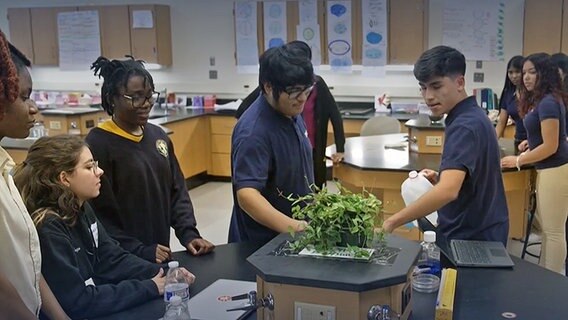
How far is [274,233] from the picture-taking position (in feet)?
6.79

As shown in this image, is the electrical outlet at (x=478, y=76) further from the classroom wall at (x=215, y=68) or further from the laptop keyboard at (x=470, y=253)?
the laptop keyboard at (x=470, y=253)

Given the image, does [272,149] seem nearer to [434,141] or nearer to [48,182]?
[48,182]

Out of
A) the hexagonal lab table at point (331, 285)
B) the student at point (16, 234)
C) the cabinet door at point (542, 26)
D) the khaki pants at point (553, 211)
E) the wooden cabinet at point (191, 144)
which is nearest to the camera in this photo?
the student at point (16, 234)

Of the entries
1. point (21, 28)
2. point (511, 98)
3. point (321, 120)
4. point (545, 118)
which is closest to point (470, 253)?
point (545, 118)

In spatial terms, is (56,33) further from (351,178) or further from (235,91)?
(351,178)

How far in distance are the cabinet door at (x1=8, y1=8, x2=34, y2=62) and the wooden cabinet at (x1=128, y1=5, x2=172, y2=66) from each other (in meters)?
1.49

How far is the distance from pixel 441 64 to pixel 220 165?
15.6 feet

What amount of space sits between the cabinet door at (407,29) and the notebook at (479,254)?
4.32 m

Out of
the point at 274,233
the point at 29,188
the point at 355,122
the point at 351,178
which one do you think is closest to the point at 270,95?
the point at 274,233

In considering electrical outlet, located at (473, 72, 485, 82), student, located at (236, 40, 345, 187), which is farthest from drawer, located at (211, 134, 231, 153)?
electrical outlet, located at (473, 72, 485, 82)

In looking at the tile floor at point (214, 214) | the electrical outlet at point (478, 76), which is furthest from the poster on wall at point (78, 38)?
the electrical outlet at point (478, 76)

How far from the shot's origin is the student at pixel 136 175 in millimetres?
2002

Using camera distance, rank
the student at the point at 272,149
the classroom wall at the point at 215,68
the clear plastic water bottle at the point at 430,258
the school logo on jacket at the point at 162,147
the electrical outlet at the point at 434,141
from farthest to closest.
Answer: the classroom wall at the point at 215,68 → the electrical outlet at the point at 434,141 → the school logo on jacket at the point at 162,147 → the student at the point at 272,149 → the clear plastic water bottle at the point at 430,258

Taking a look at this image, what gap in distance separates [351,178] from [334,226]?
233cm
